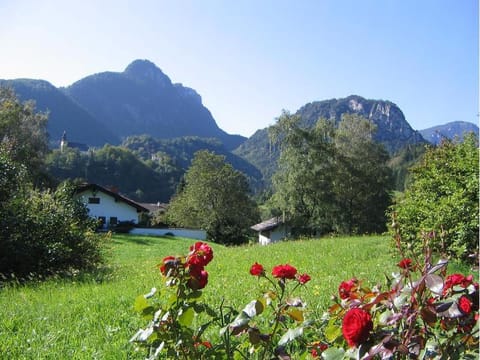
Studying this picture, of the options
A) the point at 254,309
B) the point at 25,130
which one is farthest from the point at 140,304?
the point at 25,130

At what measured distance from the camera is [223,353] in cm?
225

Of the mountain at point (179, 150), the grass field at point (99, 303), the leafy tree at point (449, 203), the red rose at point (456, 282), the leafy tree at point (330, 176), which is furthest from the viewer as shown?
the mountain at point (179, 150)

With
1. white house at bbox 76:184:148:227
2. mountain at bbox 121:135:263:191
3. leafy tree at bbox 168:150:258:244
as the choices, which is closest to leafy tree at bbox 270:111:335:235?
leafy tree at bbox 168:150:258:244

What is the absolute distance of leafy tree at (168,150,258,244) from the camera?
47.6 m

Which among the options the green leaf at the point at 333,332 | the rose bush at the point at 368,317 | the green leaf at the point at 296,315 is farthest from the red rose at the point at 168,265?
the green leaf at the point at 333,332

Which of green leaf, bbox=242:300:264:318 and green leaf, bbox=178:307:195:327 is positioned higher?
green leaf, bbox=242:300:264:318

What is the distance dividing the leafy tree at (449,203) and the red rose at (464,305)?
6.79 meters

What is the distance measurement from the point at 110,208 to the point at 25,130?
1193cm

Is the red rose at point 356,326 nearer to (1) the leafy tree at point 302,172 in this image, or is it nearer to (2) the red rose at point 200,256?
(2) the red rose at point 200,256

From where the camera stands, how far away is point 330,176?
3475cm

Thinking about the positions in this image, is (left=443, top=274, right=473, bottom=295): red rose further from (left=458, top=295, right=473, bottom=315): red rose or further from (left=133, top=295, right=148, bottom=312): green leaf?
(left=133, top=295, right=148, bottom=312): green leaf

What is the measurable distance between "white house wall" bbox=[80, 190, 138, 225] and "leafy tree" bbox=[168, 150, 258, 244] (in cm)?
809

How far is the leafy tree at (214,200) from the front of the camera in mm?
47625

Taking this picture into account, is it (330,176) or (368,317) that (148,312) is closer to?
(368,317)
